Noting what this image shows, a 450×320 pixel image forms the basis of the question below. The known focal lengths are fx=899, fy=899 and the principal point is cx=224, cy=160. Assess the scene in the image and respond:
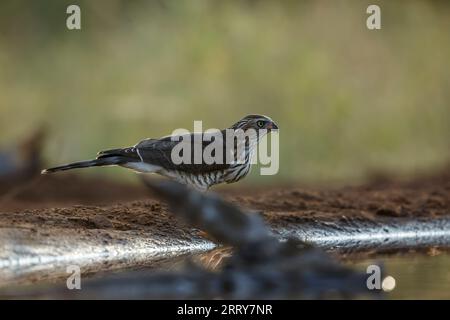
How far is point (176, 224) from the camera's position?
7.32 metres

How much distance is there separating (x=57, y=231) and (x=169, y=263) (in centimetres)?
95

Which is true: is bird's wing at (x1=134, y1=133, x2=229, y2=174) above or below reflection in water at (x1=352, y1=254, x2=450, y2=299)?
above

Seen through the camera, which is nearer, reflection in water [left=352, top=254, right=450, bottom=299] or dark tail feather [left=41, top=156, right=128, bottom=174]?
reflection in water [left=352, top=254, right=450, bottom=299]

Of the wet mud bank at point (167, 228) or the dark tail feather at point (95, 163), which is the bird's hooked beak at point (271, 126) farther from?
the dark tail feather at point (95, 163)

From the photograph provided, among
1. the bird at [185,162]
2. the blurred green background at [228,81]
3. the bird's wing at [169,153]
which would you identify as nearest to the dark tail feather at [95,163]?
the bird at [185,162]

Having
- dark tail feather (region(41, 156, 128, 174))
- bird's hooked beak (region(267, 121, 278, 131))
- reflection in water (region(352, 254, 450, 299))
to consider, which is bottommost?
reflection in water (region(352, 254, 450, 299))

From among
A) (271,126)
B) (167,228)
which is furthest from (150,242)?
(271,126)

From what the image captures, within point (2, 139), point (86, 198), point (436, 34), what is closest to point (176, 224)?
point (86, 198)

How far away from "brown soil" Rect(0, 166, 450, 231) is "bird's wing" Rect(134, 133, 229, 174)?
398 mm

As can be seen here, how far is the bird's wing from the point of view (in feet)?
25.1

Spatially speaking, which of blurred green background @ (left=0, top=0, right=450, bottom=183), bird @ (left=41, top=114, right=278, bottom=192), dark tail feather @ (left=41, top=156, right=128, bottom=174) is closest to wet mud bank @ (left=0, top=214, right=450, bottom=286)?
bird @ (left=41, top=114, right=278, bottom=192)

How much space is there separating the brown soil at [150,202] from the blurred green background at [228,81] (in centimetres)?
55

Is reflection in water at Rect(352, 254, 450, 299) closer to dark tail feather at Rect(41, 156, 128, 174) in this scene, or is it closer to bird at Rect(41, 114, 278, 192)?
bird at Rect(41, 114, 278, 192)

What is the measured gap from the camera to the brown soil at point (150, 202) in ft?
23.3
